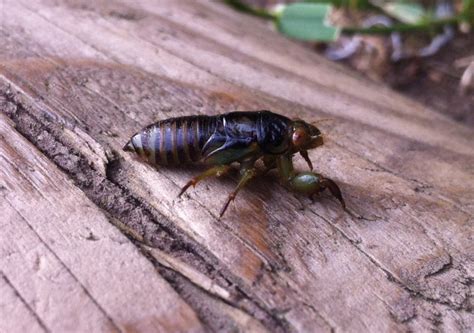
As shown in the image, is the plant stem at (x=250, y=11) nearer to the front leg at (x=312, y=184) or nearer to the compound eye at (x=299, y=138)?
the compound eye at (x=299, y=138)

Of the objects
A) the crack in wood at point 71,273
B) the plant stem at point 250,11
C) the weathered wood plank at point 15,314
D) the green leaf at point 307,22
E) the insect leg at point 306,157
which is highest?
the green leaf at point 307,22

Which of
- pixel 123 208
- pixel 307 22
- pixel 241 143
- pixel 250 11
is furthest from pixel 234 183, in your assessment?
pixel 250 11

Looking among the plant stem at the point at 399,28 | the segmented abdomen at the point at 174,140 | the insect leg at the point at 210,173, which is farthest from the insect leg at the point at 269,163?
the plant stem at the point at 399,28

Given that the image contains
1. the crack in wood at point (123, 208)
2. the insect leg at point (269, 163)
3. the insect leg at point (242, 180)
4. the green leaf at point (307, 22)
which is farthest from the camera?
the green leaf at point (307, 22)

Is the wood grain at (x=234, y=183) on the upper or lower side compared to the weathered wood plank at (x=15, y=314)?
upper

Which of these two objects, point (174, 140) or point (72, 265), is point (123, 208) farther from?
point (174, 140)

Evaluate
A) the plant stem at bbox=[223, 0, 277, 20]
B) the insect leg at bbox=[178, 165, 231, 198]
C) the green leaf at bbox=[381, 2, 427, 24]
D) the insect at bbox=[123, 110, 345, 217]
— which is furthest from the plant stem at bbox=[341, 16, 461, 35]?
the insect leg at bbox=[178, 165, 231, 198]

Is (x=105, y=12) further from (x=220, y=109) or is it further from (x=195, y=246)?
(x=195, y=246)

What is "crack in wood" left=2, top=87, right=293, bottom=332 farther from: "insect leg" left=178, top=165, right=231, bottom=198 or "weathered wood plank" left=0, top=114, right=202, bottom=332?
"insect leg" left=178, top=165, right=231, bottom=198
